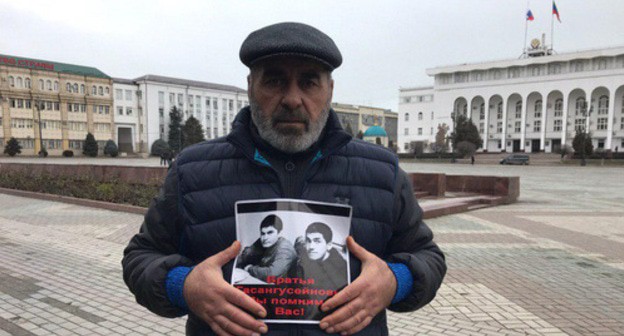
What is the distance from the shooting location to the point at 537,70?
80.2 m

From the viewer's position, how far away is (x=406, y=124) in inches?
4008

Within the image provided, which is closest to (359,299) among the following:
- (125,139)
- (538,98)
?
(125,139)

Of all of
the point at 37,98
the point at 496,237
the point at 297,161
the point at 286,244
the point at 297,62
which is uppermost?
the point at 37,98

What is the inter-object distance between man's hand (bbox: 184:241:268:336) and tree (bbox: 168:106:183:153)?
7730cm

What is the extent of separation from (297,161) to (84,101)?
82.8 m

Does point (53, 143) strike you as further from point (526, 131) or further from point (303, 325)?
point (526, 131)

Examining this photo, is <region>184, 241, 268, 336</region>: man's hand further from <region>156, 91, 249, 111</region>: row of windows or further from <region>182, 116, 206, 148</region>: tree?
<region>156, 91, 249, 111</region>: row of windows

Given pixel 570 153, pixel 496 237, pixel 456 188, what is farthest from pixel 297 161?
pixel 570 153

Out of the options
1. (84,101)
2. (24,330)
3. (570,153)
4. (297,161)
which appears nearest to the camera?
(297,161)

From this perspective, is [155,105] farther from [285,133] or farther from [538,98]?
[285,133]

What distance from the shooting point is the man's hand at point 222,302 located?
1.28 m

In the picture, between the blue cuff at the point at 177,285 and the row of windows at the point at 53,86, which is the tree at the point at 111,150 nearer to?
the row of windows at the point at 53,86

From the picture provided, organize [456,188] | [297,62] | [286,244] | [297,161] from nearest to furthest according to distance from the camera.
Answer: [286,244] → [297,62] → [297,161] → [456,188]

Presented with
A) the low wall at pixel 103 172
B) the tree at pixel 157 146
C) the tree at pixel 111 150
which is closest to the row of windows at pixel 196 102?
the tree at pixel 157 146
